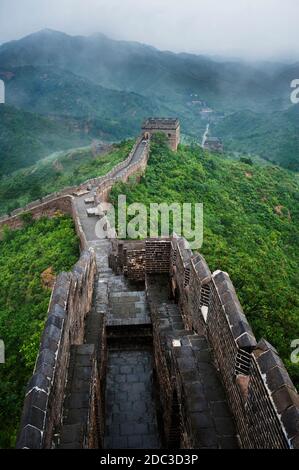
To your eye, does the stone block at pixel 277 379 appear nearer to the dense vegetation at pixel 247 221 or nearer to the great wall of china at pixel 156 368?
the great wall of china at pixel 156 368

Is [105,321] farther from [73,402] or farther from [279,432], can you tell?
[279,432]

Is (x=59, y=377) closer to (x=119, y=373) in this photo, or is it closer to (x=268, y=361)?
(x=268, y=361)

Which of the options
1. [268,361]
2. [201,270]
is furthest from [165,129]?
[268,361]

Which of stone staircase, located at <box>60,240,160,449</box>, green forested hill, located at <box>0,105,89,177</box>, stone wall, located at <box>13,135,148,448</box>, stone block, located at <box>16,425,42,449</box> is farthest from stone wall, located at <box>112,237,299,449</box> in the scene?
green forested hill, located at <box>0,105,89,177</box>

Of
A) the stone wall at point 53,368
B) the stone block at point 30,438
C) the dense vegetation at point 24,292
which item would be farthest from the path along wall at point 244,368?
the dense vegetation at point 24,292

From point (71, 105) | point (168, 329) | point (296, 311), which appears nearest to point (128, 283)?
point (168, 329)
